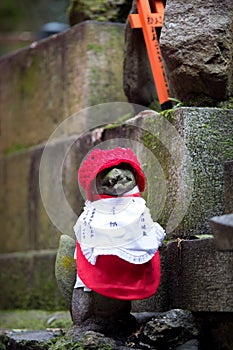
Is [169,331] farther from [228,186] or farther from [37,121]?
[37,121]

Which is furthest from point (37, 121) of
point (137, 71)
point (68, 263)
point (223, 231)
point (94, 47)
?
point (223, 231)

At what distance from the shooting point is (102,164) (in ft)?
12.0

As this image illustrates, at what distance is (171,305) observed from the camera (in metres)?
3.83

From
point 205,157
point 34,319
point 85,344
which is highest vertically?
point 205,157

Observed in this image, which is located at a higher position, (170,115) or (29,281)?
(170,115)

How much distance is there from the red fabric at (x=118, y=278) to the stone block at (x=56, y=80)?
1985 millimetres

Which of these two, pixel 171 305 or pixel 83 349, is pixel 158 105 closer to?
pixel 171 305

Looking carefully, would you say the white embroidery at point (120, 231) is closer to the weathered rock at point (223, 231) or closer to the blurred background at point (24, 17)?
the weathered rock at point (223, 231)

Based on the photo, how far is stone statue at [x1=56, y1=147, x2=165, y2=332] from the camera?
11.6ft

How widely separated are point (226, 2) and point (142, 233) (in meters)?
1.21

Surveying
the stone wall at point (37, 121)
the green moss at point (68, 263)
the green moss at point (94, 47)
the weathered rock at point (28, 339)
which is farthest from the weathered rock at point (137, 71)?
the weathered rock at point (28, 339)

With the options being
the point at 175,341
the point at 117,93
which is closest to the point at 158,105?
the point at 117,93

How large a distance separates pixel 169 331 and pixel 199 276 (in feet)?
0.85

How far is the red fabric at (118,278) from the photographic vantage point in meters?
3.56
